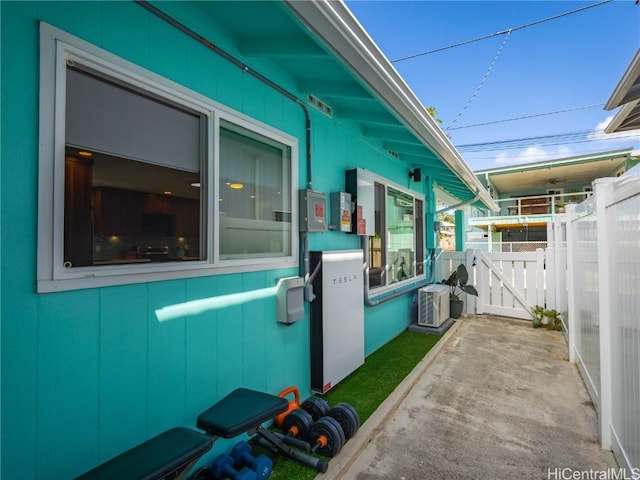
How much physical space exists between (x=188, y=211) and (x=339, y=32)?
1299 millimetres

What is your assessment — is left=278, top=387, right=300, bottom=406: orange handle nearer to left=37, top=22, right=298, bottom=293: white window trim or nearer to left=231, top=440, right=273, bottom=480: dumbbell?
left=231, top=440, right=273, bottom=480: dumbbell

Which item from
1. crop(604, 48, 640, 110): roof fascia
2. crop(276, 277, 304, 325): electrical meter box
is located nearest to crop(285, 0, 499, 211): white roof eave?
crop(604, 48, 640, 110): roof fascia

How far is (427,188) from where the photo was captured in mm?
6016

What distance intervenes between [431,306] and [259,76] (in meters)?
4.19

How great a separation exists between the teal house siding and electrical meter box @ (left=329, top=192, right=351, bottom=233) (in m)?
0.93

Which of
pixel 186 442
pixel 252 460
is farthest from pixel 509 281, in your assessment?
pixel 186 442

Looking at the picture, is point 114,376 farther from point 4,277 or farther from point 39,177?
point 39,177

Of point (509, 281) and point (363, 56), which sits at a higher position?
point (363, 56)

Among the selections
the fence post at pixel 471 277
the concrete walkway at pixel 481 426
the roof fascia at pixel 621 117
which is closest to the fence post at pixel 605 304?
the concrete walkway at pixel 481 426

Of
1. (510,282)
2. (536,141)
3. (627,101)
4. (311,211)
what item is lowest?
(510,282)

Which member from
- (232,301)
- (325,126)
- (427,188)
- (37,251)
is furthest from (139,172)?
(427,188)

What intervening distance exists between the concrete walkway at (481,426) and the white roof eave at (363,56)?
2.48m

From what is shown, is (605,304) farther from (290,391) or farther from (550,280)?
(550,280)

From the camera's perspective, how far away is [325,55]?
1989mm
